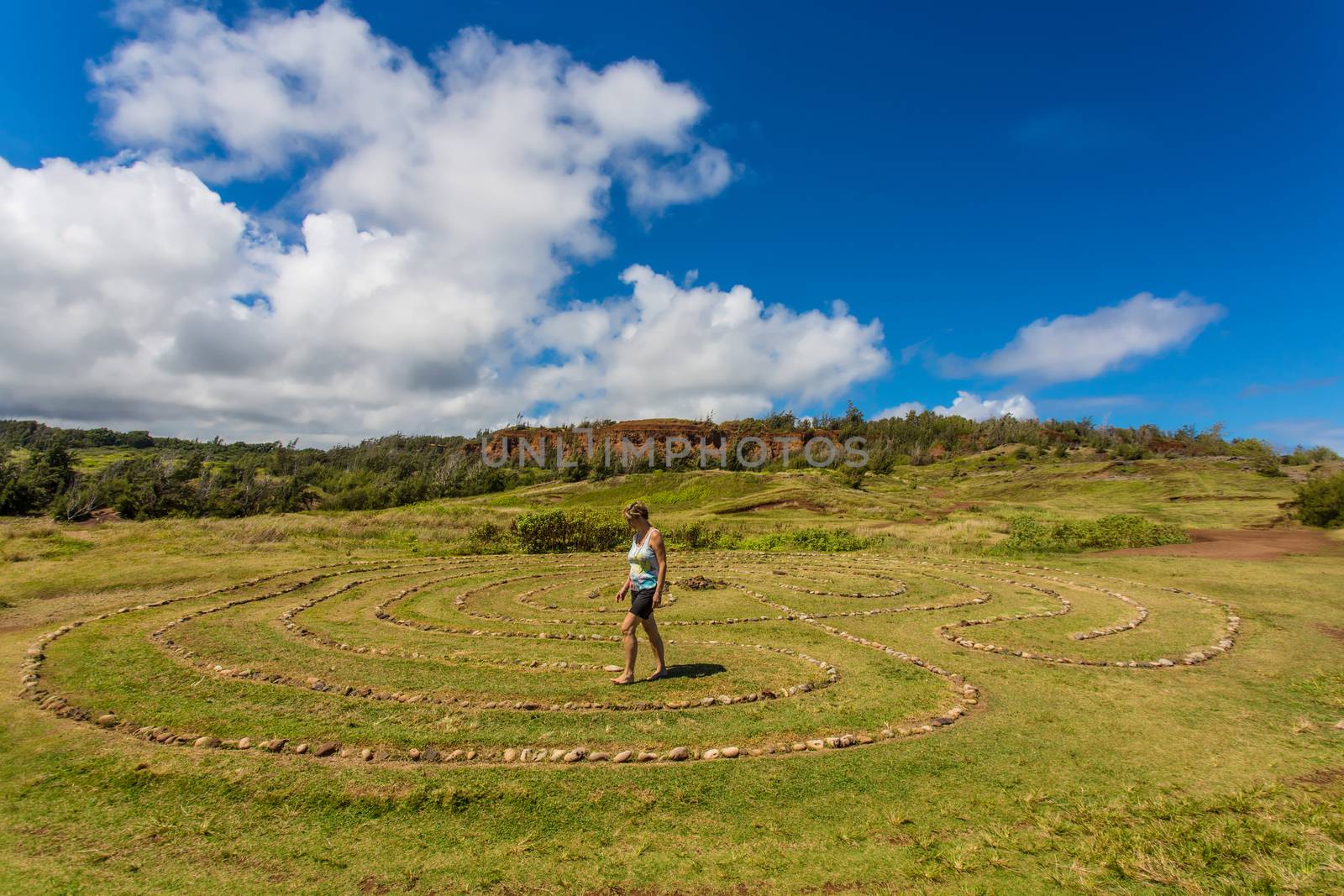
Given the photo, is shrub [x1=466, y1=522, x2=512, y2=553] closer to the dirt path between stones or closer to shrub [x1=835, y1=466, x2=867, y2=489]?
the dirt path between stones

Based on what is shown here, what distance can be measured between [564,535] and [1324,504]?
40.6 m

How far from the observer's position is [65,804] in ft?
18.7

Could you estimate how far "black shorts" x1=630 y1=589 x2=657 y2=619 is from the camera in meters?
9.21

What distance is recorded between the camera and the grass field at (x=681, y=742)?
4.89m

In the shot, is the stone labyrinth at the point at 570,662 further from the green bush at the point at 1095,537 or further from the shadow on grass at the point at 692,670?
the green bush at the point at 1095,537

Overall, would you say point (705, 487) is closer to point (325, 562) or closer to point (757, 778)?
point (325, 562)

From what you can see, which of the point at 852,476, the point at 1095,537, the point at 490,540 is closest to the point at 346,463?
the point at 852,476

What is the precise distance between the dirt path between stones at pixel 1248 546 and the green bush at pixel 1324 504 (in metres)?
2.43

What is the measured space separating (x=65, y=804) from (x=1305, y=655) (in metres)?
16.8

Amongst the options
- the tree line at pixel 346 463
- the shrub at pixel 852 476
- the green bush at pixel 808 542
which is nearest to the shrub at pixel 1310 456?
the tree line at pixel 346 463

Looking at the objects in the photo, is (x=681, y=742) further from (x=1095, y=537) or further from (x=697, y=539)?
(x=1095, y=537)

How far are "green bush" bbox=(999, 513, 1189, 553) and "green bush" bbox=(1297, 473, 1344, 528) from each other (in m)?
9.68

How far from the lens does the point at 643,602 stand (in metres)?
9.23

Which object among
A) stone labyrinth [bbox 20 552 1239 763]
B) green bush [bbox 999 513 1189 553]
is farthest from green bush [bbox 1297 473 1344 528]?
stone labyrinth [bbox 20 552 1239 763]
